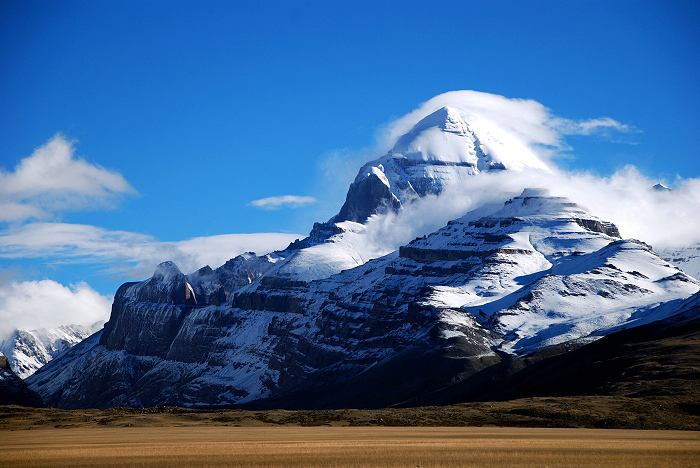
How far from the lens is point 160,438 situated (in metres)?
157

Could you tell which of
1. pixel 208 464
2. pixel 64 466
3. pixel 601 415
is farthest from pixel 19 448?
pixel 601 415

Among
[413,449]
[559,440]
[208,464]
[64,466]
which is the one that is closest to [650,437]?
[559,440]

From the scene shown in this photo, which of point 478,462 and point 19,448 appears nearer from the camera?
point 478,462

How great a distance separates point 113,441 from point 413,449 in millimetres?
50948

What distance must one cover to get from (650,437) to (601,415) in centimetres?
5490

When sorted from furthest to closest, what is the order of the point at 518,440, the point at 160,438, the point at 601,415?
the point at 601,415 < the point at 160,438 < the point at 518,440

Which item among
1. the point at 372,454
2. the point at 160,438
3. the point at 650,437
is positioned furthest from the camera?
the point at 160,438

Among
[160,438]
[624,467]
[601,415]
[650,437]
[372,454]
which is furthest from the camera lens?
[601,415]

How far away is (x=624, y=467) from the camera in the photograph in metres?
101

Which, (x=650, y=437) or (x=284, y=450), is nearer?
(x=284, y=450)

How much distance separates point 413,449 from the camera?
119 meters

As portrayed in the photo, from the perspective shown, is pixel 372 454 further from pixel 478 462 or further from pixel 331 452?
pixel 478 462

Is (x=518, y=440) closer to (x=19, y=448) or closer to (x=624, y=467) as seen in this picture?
(x=624, y=467)

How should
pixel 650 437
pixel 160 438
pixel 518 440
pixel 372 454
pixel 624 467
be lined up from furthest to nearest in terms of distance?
pixel 160 438 < pixel 650 437 < pixel 518 440 < pixel 372 454 < pixel 624 467
